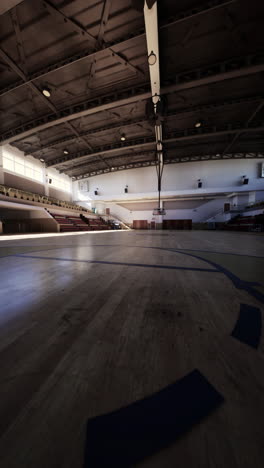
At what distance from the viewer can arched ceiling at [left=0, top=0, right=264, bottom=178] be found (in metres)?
5.11

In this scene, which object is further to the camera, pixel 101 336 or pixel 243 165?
pixel 243 165

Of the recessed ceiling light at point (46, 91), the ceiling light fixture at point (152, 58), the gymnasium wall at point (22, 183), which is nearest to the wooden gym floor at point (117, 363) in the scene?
the ceiling light fixture at point (152, 58)

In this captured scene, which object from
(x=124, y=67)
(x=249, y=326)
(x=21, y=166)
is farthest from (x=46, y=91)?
(x=249, y=326)

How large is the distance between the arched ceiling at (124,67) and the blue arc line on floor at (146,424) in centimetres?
780

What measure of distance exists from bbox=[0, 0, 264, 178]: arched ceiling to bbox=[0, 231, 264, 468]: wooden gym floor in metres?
7.49

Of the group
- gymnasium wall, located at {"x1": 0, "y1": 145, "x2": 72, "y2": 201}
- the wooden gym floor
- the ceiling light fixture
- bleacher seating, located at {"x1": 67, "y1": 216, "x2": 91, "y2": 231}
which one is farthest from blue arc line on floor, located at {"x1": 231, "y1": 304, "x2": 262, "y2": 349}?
gymnasium wall, located at {"x1": 0, "y1": 145, "x2": 72, "y2": 201}

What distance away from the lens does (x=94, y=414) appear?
419 millimetres

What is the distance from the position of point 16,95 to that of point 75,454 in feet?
38.4

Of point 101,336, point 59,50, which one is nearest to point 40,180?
point 59,50

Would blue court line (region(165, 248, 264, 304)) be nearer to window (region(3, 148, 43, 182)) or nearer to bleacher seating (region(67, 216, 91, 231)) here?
bleacher seating (region(67, 216, 91, 231))

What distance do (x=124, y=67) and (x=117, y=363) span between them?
9350mm

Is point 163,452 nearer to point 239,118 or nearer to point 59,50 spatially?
point 59,50

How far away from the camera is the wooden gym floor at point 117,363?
363 millimetres

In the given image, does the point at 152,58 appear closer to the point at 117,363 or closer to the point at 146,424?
the point at 117,363
